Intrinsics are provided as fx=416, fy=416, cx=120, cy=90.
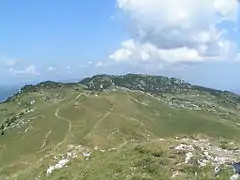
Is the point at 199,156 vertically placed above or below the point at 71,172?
above

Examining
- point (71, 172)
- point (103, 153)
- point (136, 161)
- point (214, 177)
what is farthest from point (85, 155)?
point (214, 177)

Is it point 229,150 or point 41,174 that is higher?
point 229,150

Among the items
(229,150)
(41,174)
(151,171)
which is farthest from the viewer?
(41,174)

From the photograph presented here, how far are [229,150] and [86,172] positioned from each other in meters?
18.0

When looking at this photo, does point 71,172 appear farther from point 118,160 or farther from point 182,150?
point 182,150

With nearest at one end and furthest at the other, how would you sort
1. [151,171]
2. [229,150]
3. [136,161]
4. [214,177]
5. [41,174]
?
[214,177], [151,171], [136,161], [229,150], [41,174]

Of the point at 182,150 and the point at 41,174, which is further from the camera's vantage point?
the point at 41,174

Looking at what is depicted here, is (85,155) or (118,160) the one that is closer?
(118,160)

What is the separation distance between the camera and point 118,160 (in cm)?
4978

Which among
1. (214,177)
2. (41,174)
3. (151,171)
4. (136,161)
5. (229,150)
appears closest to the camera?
(214,177)

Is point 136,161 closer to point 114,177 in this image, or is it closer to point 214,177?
point 114,177

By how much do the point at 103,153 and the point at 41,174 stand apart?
29.4 ft

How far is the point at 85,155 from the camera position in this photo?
2381 inches

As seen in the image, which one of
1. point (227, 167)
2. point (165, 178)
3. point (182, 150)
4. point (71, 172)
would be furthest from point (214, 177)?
point (71, 172)
